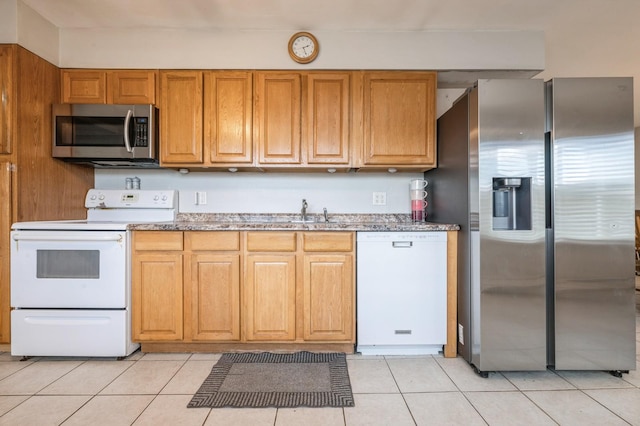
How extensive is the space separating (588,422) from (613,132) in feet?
5.14

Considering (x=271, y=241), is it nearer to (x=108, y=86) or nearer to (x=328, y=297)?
(x=328, y=297)

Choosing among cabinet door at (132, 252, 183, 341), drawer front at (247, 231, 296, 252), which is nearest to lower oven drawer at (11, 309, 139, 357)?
cabinet door at (132, 252, 183, 341)

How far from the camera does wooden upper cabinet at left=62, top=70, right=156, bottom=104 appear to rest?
257 centimetres

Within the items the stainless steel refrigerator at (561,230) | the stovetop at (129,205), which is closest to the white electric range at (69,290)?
the stovetop at (129,205)

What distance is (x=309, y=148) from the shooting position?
2590 millimetres

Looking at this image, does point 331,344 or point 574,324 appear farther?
point 331,344

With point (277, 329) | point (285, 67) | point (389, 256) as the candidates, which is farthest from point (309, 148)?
point (277, 329)

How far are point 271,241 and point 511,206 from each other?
154cm

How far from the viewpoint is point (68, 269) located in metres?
2.19

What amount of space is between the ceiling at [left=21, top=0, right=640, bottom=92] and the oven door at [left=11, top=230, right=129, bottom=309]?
5.18 ft

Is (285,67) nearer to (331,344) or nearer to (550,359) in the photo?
(331,344)

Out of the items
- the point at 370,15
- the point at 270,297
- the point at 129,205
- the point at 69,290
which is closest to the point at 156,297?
the point at 69,290

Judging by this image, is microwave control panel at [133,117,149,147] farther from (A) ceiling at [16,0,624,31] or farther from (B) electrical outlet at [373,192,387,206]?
(B) electrical outlet at [373,192,387,206]

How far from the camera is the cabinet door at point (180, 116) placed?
8.41 feet
